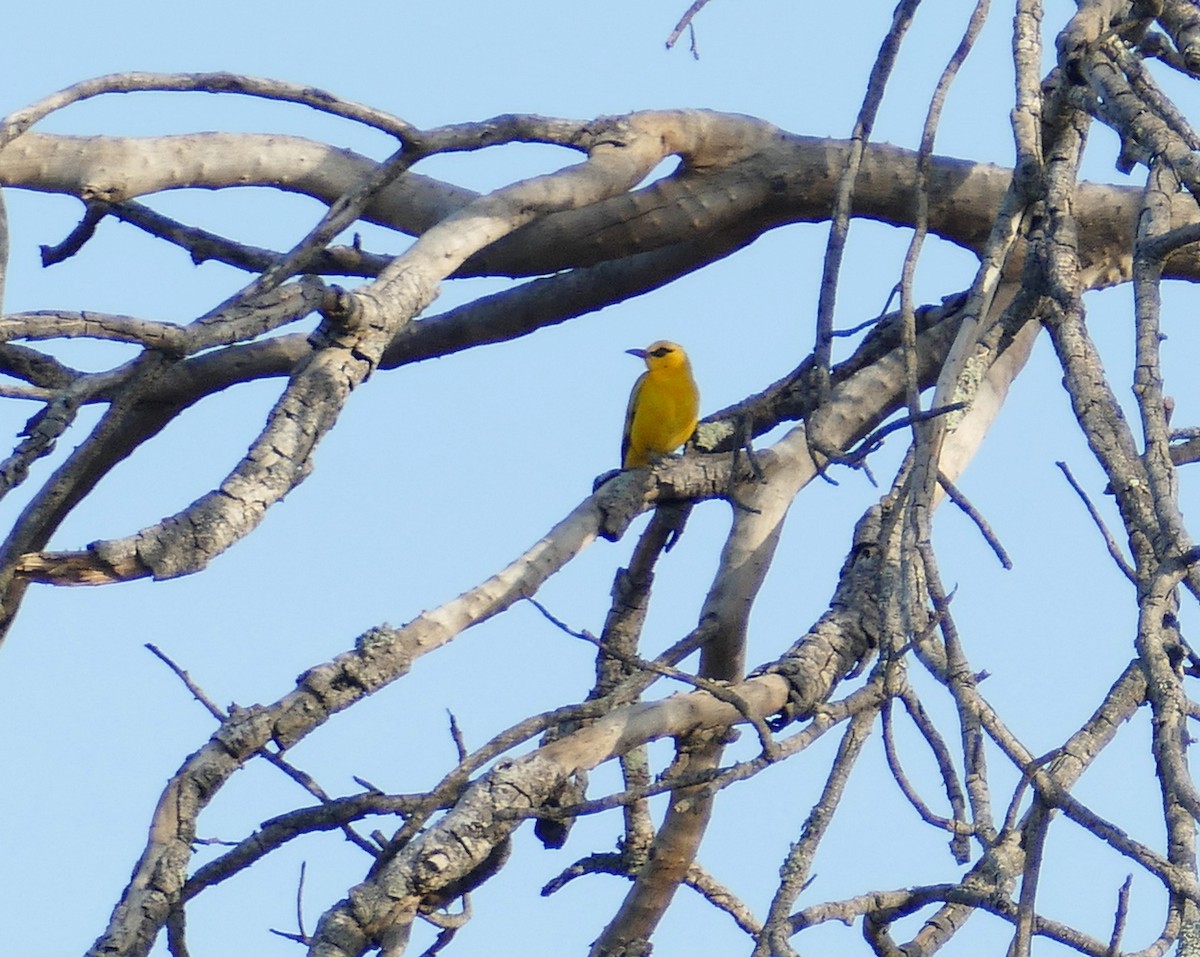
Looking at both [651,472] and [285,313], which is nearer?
[285,313]

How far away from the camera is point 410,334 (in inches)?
220

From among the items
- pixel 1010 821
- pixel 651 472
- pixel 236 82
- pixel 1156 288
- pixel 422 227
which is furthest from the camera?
pixel 422 227

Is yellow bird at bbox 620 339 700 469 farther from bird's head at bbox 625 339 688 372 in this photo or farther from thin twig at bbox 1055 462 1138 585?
thin twig at bbox 1055 462 1138 585

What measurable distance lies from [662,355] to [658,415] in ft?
3.51

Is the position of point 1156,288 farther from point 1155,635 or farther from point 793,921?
point 793,921

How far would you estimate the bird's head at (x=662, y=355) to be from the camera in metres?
8.12

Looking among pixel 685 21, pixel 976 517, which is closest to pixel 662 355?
pixel 685 21

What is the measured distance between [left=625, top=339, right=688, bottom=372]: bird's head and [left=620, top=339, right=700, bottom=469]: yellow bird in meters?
0.20

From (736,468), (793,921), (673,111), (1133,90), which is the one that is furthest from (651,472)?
(793,921)

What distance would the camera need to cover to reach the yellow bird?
7.21 meters

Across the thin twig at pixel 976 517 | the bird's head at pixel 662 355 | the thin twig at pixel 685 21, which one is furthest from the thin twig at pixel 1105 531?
the bird's head at pixel 662 355

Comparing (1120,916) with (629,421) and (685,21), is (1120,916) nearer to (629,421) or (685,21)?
(685,21)

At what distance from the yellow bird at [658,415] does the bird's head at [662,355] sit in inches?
8.1

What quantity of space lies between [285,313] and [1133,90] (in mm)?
1712
